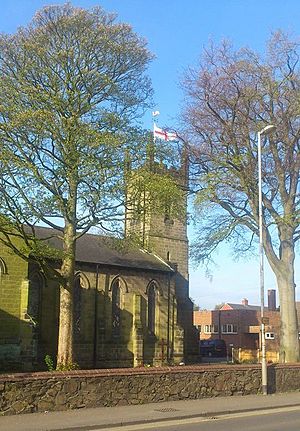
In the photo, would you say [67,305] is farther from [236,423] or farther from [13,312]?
[13,312]

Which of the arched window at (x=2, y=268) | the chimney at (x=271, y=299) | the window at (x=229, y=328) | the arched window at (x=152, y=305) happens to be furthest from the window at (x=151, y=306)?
the chimney at (x=271, y=299)

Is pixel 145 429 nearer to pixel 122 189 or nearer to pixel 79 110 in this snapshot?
pixel 122 189

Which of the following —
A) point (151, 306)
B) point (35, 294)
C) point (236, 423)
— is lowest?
point (236, 423)

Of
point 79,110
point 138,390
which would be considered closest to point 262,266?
point 138,390

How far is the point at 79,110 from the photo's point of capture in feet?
67.9

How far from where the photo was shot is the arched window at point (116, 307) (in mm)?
37625

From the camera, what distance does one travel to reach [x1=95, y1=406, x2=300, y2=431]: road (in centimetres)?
1318

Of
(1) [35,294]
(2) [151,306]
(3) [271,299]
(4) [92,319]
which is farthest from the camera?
(3) [271,299]

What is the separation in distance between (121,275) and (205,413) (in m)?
22.7

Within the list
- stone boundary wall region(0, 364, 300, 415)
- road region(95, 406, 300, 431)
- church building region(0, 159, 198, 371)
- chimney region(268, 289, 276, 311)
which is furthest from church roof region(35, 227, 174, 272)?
chimney region(268, 289, 276, 311)

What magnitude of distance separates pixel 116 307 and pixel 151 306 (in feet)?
10.9

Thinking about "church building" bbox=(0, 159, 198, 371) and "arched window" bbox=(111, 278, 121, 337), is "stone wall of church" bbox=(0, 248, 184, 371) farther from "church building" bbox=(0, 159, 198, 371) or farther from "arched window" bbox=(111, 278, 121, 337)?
"arched window" bbox=(111, 278, 121, 337)

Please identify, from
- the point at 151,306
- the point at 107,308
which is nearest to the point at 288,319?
the point at 107,308

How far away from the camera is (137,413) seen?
15602 mm
